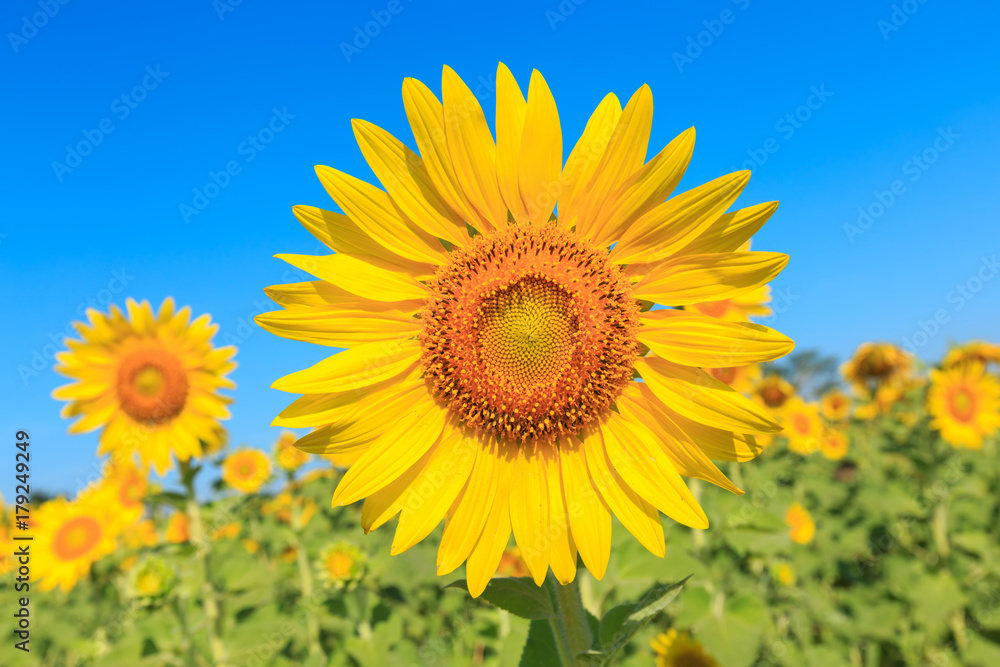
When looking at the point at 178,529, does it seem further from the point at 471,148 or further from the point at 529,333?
the point at 471,148

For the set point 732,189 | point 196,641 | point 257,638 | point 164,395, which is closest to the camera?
point 732,189

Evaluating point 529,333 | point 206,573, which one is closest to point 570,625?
point 529,333

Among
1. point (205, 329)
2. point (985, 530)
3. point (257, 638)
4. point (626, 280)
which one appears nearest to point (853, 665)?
point (985, 530)

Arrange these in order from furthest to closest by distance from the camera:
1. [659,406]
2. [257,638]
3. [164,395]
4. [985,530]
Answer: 1. [985,530]
2. [164,395]
3. [257,638]
4. [659,406]

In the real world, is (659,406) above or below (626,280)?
below

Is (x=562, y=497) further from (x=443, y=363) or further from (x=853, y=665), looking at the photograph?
(x=853, y=665)

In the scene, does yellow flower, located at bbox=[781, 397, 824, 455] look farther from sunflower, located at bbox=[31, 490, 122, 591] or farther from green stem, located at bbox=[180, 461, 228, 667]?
sunflower, located at bbox=[31, 490, 122, 591]
